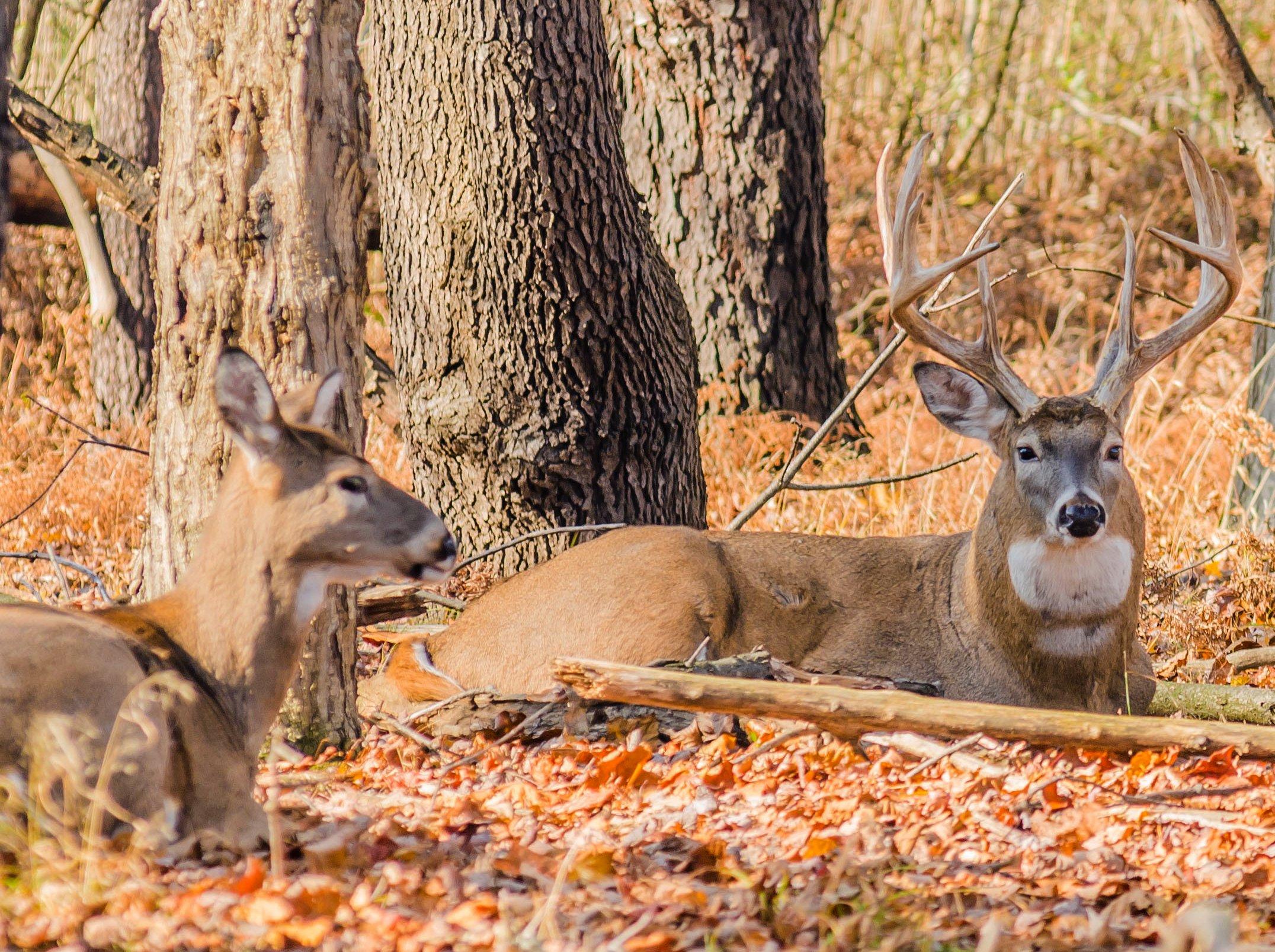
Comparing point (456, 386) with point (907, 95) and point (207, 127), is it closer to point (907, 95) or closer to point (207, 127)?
point (207, 127)

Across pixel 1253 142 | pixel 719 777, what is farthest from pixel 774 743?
pixel 1253 142

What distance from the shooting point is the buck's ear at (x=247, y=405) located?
388 cm

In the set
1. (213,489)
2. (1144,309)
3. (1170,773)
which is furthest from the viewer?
(1144,309)

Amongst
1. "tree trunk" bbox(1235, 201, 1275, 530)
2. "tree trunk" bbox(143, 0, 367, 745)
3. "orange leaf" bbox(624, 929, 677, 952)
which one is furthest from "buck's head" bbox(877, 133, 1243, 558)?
"orange leaf" bbox(624, 929, 677, 952)

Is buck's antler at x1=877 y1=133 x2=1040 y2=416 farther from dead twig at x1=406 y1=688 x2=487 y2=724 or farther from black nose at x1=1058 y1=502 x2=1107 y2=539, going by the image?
dead twig at x1=406 y1=688 x2=487 y2=724

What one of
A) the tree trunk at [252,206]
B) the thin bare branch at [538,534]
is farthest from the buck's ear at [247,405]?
the thin bare branch at [538,534]

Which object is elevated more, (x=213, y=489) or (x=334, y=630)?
(x=213, y=489)

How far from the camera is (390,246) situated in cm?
709

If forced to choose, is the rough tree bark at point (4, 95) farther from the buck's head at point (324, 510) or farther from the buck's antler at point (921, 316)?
the buck's antler at point (921, 316)

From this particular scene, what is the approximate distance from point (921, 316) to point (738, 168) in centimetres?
361

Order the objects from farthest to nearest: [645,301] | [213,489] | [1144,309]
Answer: [1144,309] < [645,301] < [213,489]

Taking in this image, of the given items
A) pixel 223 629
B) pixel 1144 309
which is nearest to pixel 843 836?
pixel 223 629

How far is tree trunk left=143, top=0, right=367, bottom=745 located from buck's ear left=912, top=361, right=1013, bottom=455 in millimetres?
2392

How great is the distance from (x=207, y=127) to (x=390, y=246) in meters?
2.17
